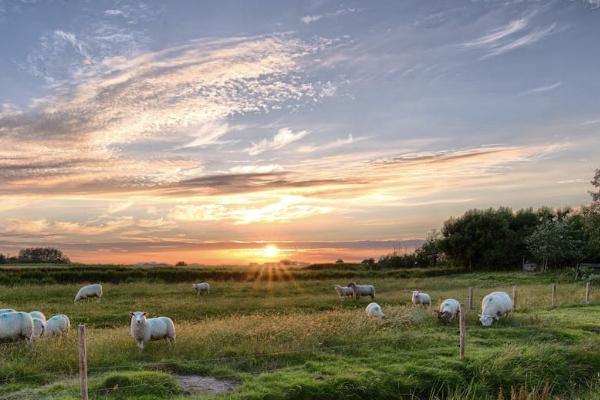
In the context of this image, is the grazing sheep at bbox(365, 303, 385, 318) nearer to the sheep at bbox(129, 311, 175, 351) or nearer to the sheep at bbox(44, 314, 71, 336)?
the sheep at bbox(129, 311, 175, 351)

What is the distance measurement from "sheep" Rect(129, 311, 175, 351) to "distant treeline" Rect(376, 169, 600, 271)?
5661cm

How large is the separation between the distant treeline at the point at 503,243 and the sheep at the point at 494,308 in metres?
44.7

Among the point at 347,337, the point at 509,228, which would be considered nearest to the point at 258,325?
the point at 347,337

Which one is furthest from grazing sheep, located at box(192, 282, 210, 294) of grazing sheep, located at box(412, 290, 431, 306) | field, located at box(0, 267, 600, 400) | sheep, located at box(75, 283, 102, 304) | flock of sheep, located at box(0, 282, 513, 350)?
flock of sheep, located at box(0, 282, 513, 350)

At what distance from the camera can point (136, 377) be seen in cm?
1170

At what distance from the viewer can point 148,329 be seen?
15.5m

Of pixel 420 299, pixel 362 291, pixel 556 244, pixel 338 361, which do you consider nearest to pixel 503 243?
pixel 556 244

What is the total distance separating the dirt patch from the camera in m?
11.5

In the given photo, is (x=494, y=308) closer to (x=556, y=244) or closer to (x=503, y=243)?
(x=556, y=244)

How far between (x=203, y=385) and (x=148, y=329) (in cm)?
423

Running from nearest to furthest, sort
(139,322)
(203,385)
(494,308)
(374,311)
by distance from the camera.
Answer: (203,385)
(139,322)
(494,308)
(374,311)

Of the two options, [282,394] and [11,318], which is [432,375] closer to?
[282,394]

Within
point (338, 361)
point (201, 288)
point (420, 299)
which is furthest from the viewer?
point (201, 288)

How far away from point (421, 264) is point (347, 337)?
73.4 meters
